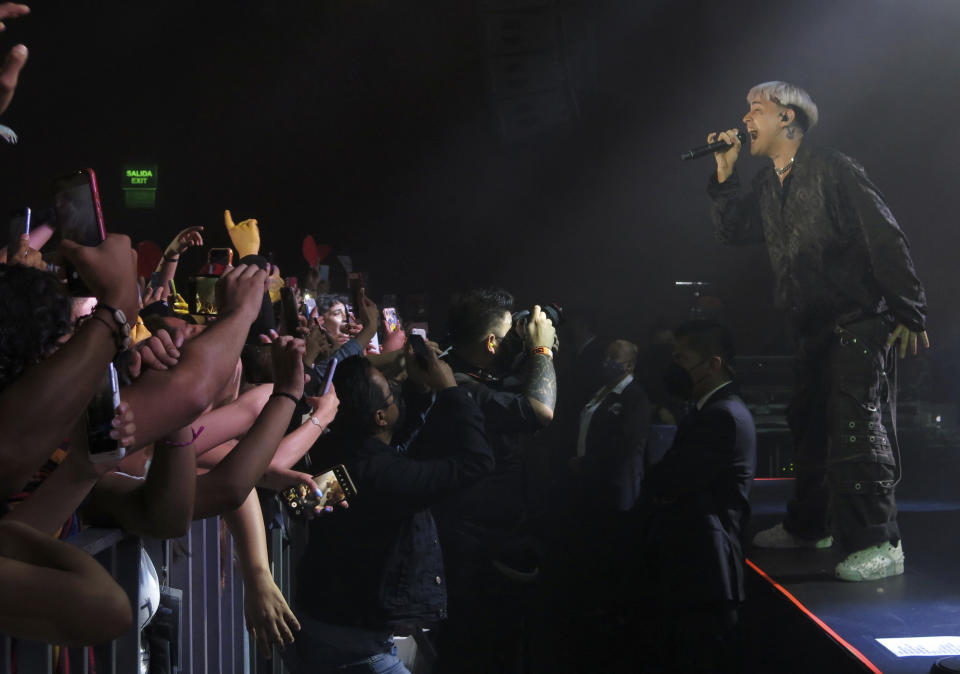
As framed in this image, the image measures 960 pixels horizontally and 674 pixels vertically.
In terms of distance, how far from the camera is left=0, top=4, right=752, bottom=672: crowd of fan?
117cm

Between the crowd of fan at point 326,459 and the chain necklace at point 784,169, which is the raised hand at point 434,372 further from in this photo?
the chain necklace at point 784,169

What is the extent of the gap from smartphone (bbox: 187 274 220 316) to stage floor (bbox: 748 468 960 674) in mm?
2140

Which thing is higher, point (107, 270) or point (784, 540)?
point (107, 270)

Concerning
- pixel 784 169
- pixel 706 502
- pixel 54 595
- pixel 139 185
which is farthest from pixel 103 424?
pixel 139 185

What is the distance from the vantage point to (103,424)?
122 centimetres

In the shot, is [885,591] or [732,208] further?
[732,208]

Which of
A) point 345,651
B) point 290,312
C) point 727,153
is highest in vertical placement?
point 727,153

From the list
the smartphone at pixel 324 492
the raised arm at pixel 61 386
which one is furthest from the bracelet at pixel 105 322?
the smartphone at pixel 324 492

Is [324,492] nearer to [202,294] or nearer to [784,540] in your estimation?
[202,294]

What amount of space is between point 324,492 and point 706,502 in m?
1.70

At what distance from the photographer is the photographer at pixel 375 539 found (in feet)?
7.89

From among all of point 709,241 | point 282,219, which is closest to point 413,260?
point 282,219

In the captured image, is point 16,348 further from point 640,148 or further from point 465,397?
point 640,148

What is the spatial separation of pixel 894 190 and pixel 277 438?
6.10 meters
